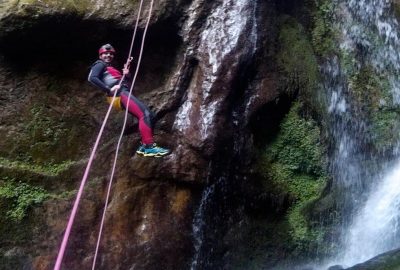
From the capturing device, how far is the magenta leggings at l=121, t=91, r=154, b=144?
5.48 m

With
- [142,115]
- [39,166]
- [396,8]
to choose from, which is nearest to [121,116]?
[142,115]

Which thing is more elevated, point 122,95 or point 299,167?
point 122,95

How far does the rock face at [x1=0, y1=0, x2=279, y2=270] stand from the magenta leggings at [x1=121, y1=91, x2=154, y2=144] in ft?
1.12

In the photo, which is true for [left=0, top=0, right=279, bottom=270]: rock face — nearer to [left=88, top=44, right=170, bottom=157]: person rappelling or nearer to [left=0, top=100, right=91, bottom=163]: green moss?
[left=0, top=100, right=91, bottom=163]: green moss

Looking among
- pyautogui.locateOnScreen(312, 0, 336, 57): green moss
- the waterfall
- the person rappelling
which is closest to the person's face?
the person rappelling

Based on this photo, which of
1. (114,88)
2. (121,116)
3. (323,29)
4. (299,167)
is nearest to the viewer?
(114,88)

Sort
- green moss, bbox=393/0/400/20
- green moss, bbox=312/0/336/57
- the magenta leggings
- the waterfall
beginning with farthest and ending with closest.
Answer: green moss, bbox=393/0/400/20
green moss, bbox=312/0/336/57
the waterfall
the magenta leggings

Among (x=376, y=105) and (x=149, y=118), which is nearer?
(x=149, y=118)

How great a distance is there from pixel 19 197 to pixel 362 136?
16.6 feet

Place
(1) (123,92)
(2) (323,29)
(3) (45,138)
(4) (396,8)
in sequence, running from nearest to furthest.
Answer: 1. (1) (123,92)
2. (3) (45,138)
3. (2) (323,29)
4. (4) (396,8)

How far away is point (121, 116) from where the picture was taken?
6027 mm

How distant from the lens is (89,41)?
19.4 ft

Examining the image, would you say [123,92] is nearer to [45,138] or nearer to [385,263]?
[45,138]

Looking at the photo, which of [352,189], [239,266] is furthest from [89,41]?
[352,189]
